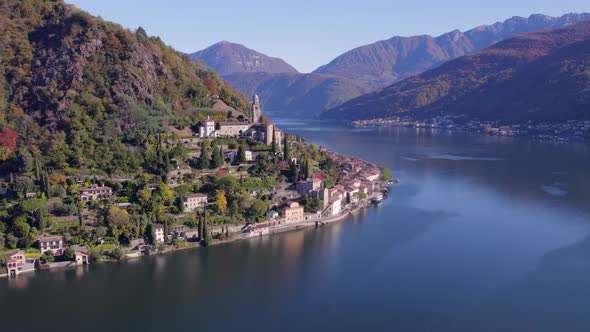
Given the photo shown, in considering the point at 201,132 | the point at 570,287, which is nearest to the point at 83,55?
the point at 201,132

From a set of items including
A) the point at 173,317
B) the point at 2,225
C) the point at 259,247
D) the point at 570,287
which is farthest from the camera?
the point at 259,247

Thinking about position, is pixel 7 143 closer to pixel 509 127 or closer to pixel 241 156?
pixel 241 156

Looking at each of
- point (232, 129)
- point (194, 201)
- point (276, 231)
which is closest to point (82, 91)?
point (232, 129)

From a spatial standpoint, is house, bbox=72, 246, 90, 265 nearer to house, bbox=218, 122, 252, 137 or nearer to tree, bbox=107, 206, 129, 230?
tree, bbox=107, 206, 129, 230

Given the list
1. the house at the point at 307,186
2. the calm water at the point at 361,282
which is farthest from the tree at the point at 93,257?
the house at the point at 307,186

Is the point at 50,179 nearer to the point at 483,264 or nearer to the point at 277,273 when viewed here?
the point at 277,273

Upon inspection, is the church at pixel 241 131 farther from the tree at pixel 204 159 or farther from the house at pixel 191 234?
the house at pixel 191 234
